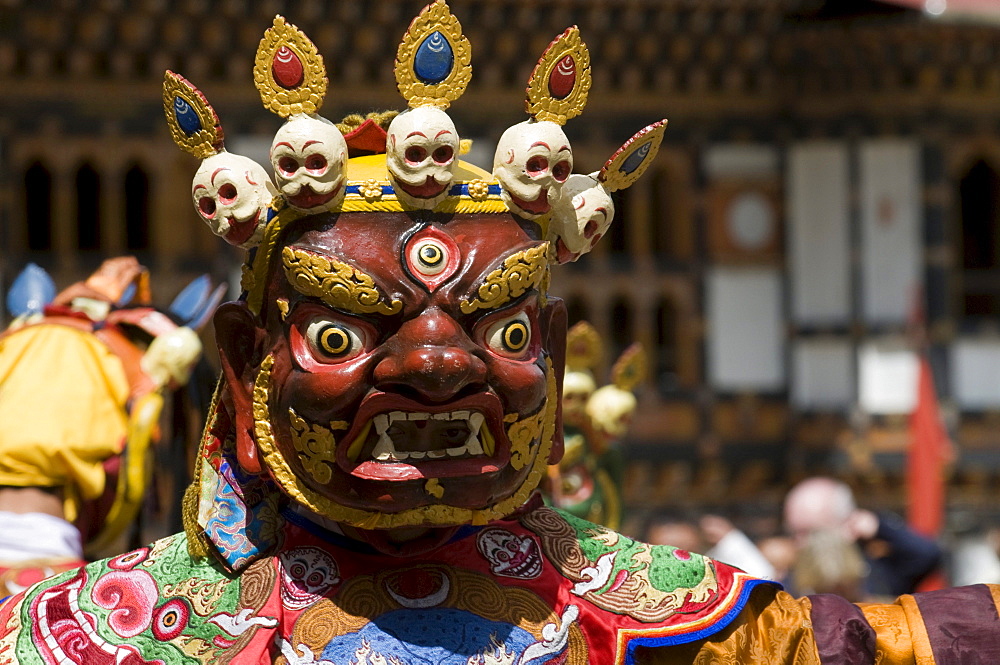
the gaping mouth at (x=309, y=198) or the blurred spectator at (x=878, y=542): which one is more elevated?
the gaping mouth at (x=309, y=198)

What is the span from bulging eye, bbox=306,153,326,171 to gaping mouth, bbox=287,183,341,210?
3cm

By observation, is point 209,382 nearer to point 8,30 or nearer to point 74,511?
point 74,511

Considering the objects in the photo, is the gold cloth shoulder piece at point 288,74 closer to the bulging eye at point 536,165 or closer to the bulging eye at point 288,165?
the bulging eye at point 288,165

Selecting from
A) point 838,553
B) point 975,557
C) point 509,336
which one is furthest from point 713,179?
point 509,336

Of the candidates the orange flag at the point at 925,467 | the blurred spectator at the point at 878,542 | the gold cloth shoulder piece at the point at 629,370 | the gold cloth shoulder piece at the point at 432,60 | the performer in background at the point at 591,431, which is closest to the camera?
the gold cloth shoulder piece at the point at 432,60

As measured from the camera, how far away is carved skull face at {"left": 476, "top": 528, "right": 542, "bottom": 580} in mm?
2822

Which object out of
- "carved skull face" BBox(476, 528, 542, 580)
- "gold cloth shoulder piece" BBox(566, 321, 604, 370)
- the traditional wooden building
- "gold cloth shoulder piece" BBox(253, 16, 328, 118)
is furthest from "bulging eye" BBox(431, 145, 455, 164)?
the traditional wooden building

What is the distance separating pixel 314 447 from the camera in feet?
8.56

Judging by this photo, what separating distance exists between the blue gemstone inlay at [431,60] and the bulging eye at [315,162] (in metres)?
0.22

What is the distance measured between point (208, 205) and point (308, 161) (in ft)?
0.62

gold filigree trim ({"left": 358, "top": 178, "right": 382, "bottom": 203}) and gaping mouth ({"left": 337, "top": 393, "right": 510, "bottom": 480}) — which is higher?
gold filigree trim ({"left": 358, "top": 178, "right": 382, "bottom": 203})

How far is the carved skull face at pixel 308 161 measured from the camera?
2602 mm

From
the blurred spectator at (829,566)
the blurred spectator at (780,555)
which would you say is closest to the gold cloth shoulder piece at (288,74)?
the blurred spectator at (829,566)

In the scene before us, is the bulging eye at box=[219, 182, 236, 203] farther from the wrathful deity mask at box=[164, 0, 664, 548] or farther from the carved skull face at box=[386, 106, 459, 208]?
the carved skull face at box=[386, 106, 459, 208]
